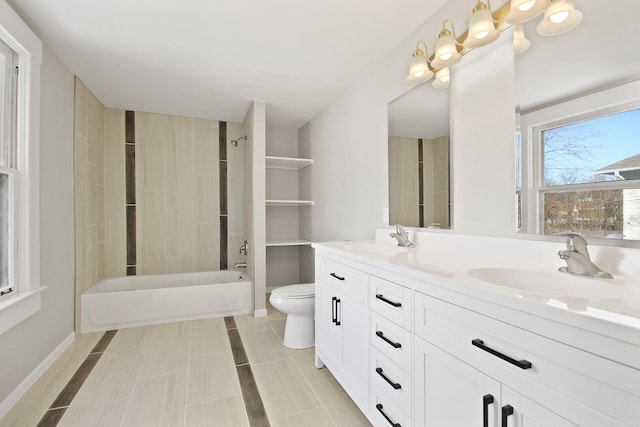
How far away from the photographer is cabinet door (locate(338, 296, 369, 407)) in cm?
145

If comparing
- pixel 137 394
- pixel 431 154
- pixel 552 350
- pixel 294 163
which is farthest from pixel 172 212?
pixel 552 350

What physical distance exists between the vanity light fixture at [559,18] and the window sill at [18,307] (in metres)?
2.86

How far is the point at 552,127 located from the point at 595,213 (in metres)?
0.37

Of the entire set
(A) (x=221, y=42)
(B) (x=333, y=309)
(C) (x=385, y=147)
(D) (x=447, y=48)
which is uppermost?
(A) (x=221, y=42)

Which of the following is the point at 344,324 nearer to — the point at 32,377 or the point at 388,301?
the point at 388,301

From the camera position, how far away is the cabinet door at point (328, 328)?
1761mm

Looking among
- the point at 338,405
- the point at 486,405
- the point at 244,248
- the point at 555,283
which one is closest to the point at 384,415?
the point at 338,405

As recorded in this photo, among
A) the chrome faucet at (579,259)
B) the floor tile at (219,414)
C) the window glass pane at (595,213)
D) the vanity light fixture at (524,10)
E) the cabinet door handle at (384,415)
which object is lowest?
the floor tile at (219,414)

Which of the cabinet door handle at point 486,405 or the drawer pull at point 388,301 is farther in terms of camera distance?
the drawer pull at point 388,301

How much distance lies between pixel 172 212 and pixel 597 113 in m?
3.87

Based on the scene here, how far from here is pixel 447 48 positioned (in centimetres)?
160

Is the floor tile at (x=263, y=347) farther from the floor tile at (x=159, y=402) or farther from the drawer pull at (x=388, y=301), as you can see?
the drawer pull at (x=388, y=301)

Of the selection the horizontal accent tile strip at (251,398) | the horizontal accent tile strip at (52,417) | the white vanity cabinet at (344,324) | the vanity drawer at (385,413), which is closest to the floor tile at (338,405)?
the white vanity cabinet at (344,324)

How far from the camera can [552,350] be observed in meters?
0.67
